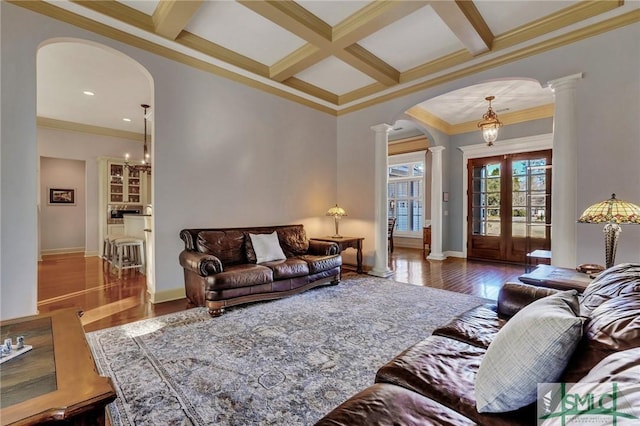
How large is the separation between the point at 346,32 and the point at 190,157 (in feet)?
8.09

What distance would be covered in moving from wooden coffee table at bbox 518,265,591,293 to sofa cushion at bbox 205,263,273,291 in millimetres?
2500

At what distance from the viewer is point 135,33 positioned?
3.30 metres

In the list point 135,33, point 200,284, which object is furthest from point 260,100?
point 200,284

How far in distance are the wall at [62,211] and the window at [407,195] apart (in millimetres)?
8750

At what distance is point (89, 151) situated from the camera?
22.7 feet

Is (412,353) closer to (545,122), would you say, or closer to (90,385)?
(90,385)

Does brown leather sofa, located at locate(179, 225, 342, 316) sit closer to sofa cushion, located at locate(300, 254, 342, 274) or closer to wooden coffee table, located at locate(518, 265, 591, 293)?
sofa cushion, located at locate(300, 254, 342, 274)

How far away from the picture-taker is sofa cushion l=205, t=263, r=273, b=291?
10.1 feet

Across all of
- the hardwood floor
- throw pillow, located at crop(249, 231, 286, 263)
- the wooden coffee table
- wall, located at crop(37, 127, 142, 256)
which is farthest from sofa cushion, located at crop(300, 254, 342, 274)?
wall, located at crop(37, 127, 142, 256)

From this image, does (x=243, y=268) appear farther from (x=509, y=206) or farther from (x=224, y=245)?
(x=509, y=206)

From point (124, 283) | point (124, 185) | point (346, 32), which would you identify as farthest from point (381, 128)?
point (124, 185)

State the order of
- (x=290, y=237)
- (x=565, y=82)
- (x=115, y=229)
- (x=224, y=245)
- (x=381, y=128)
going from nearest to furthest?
(x=565, y=82)
(x=224, y=245)
(x=290, y=237)
(x=381, y=128)
(x=115, y=229)

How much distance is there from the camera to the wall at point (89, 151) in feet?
21.3

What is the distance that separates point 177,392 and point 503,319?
2.11m
